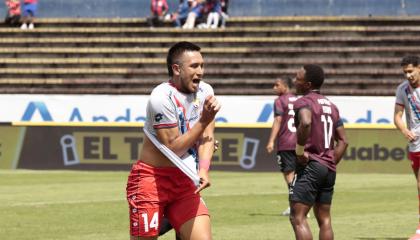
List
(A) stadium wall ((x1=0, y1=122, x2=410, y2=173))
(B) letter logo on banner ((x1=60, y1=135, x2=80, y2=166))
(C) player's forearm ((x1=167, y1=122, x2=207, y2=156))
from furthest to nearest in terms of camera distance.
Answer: (B) letter logo on banner ((x1=60, y1=135, x2=80, y2=166)), (A) stadium wall ((x1=0, y1=122, x2=410, y2=173)), (C) player's forearm ((x1=167, y1=122, x2=207, y2=156))

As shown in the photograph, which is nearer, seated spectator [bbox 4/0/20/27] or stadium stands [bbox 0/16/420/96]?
stadium stands [bbox 0/16/420/96]

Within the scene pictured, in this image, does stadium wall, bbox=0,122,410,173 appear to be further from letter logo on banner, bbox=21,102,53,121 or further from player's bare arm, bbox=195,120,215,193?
player's bare arm, bbox=195,120,215,193

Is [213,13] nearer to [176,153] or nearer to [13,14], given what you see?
[13,14]

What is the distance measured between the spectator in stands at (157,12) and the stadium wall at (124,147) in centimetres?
769

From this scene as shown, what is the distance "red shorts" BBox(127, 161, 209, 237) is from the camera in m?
8.63

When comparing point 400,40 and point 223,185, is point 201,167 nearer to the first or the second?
point 223,185

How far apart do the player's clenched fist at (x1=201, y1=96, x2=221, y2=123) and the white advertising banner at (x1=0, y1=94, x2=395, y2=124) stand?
1900 cm

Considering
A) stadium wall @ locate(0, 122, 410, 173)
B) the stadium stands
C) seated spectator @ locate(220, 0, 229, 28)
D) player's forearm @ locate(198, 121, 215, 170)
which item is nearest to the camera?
player's forearm @ locate(198, 121, 215, 170)

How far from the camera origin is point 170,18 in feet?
111

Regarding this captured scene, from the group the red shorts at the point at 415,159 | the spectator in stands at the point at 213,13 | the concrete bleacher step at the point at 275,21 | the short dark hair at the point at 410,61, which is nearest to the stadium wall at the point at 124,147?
the concrete bleacher step at the point at 275,21

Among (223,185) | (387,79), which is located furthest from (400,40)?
(223,185)

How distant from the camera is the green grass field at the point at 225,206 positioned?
13922 millimetres

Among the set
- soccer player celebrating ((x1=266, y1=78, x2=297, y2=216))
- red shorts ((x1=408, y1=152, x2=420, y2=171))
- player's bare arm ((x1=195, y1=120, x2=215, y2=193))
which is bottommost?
soccer player celebrating ((x1=266, y1=78, x2=297, y2=216))

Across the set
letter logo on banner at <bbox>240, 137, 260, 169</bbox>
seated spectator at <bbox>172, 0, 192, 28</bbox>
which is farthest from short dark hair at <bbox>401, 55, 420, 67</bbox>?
seated spectator at <bbox>172, 0, 192, 28</bbox>
